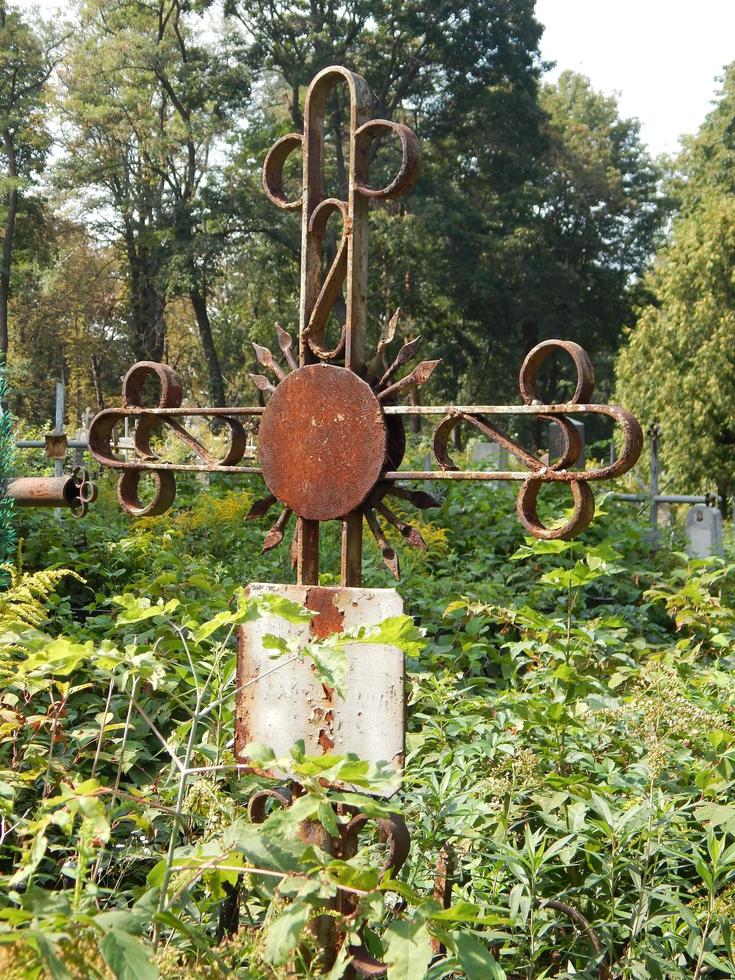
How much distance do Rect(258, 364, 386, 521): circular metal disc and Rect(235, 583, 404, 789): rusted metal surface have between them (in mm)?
198

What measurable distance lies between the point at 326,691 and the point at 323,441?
0.51m

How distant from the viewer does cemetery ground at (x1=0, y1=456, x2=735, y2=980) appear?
4.51 feet

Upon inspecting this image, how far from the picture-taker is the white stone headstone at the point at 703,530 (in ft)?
24.2

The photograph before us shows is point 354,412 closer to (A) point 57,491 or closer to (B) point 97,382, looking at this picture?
(A) point 57,491

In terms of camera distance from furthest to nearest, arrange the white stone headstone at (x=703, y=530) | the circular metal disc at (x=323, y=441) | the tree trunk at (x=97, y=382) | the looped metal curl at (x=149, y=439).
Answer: the tree trunk at (x=97, y=382), the white stone headstone at (x=703, y=530), the looped metal curl at (x=149, y=439), the circular metal disc at (x=323, y=441)

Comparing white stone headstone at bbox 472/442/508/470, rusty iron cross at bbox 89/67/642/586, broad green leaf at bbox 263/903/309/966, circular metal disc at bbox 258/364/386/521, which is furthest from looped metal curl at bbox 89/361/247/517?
white stone headstone at bbox 472/442/508/470

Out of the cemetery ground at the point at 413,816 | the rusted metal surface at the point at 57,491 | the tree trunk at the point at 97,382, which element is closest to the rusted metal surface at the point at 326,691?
the cemetery ground at the point at 413,816

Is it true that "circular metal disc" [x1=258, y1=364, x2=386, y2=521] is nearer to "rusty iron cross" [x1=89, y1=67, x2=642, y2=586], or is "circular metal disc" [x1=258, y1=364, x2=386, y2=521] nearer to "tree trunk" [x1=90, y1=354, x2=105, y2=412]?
"rusty iron cross" [x1=89, y1=67, x2=642, y2=586]

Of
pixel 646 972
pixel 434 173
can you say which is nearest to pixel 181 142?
pixel 434 173

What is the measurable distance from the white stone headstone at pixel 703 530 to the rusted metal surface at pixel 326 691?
5.81 m

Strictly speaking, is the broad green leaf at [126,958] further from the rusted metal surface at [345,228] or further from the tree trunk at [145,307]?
the tree trunk at [145,307]

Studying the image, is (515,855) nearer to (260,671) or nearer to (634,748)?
(260,671)

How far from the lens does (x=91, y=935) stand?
132 centimetres

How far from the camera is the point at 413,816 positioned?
2.48 m
